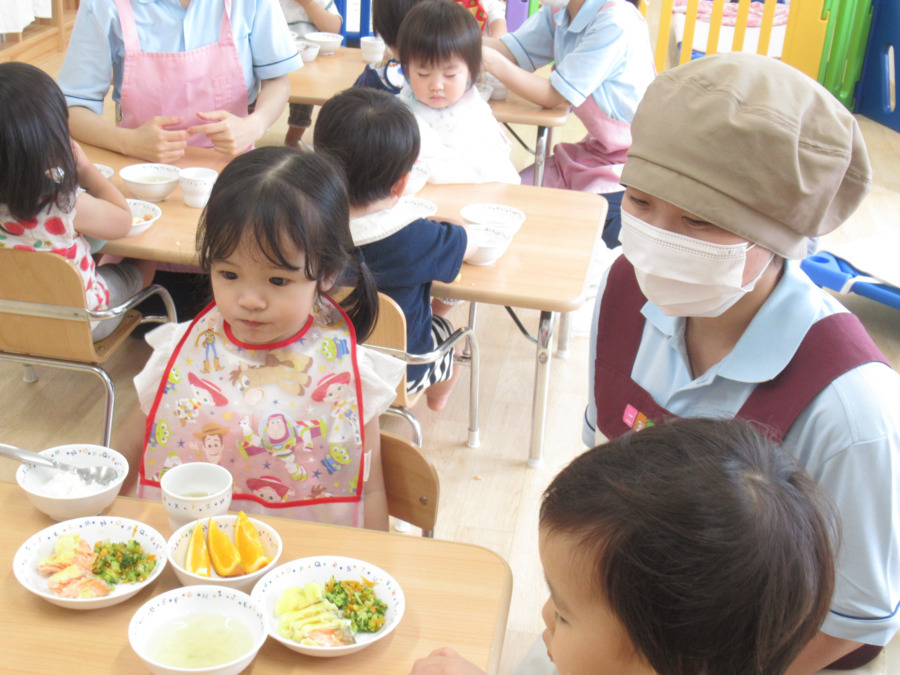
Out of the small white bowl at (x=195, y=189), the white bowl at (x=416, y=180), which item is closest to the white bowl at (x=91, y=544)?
the small white bowl at (x=195, y=189)

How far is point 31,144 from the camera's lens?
1.83 m

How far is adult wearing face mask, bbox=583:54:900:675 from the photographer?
1044 mm

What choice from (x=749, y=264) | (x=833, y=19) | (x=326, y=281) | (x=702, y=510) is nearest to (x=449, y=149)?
(x=326, y=281)

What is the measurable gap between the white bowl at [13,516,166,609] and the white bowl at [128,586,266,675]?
5 centimetres

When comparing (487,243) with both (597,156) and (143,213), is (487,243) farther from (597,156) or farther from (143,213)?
(597,156)

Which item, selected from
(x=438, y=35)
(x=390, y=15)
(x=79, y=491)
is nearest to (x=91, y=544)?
(x=79, y=491)

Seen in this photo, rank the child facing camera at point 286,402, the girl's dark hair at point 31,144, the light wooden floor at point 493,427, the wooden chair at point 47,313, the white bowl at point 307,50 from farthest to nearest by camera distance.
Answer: the white bowl at point 307,50 → the light wooden floor at point 493,427 → the wooden chair at point 47,313 → the girl's dark hair at point 31,144 → the child facing camera at point 286,402

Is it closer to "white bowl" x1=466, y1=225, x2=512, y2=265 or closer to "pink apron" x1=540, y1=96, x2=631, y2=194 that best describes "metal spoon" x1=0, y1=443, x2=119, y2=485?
"white bowl" x1=466, y1=225, x2=512, y2=265

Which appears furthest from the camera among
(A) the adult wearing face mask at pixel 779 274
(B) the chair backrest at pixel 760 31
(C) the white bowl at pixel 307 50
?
(B) the chair backrest at pixel 760 31

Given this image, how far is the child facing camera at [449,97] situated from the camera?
2.59 meters

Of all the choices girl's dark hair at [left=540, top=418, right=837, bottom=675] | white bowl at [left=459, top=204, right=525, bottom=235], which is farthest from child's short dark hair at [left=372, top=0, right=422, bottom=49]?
girl's dark hair at [left=540, top=418, right=837, bottom=675]

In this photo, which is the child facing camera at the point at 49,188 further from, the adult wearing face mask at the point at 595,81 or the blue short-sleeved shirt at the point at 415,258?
the adult wearing face mask at the point at 595,81

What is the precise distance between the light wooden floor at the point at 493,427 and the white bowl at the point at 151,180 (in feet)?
2.38

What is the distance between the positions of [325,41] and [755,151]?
9.52 ft
